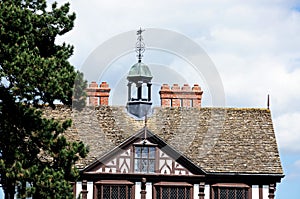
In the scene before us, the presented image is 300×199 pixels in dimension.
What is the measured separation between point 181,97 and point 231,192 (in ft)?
22.6

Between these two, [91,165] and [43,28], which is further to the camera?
[91,165]

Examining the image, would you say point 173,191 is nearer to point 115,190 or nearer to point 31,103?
point 115,190

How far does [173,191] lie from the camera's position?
3822 cm

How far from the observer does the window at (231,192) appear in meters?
38.2

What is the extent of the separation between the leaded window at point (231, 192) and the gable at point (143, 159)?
130 cm

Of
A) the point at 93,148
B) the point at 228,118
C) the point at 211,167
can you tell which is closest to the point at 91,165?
the point at 93,148

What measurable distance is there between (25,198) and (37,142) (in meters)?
2.39

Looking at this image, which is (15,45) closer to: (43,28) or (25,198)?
(43,28)

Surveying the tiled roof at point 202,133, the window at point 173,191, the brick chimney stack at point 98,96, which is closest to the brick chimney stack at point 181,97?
the tiled roof at point 202,133

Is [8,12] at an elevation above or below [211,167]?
above

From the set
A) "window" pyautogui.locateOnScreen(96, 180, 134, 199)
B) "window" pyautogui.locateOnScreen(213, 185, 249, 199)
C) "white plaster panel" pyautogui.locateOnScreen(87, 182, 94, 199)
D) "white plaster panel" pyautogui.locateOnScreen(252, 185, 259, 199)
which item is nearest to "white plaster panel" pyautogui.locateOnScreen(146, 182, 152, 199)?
"window" pyautogui.locateOnScreen(96, 180, 134, 199)

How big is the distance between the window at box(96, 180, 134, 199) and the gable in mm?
611

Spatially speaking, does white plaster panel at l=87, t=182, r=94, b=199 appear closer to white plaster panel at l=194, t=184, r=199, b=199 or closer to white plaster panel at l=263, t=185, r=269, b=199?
white plaster panel at l=194, t=184, r=199, b=199

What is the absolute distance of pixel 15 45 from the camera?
29.1m
